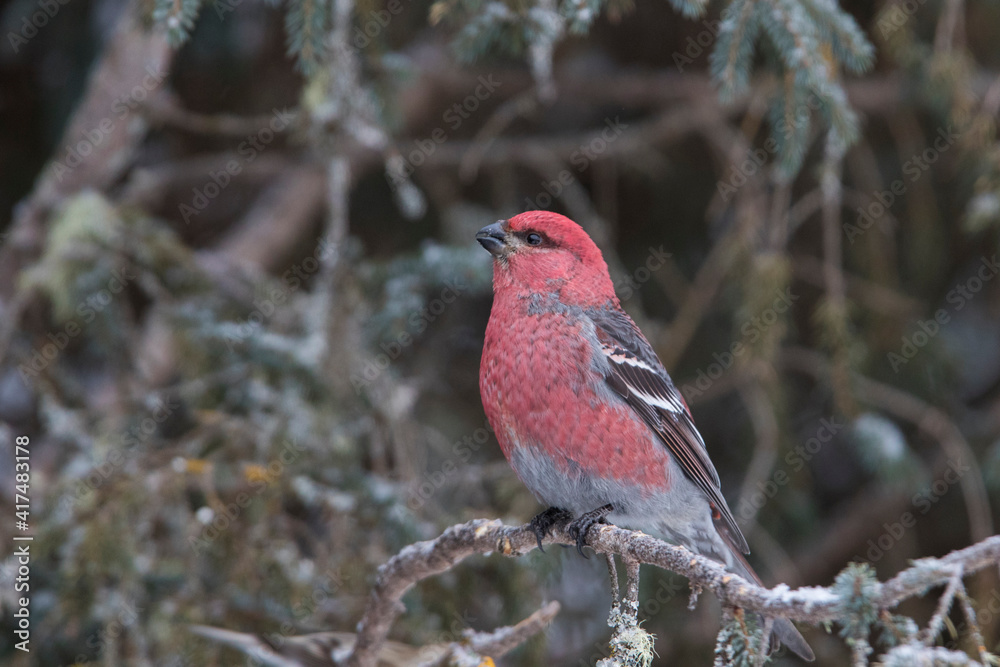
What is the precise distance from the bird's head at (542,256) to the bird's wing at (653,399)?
0.12 m

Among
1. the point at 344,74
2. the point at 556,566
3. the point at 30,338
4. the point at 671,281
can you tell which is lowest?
the point at 556,566

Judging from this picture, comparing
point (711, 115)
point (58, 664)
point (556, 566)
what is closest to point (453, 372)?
point (556, 566)

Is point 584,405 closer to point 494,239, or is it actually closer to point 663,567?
point 494,239

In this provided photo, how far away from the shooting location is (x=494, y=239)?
2867 mm

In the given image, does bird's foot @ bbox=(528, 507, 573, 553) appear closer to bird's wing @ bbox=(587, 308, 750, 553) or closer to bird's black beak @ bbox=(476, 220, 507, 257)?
bird's wing @ bbox=(587, 308, 750, 553)

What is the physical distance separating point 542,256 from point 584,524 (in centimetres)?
91

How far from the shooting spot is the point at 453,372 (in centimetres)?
444

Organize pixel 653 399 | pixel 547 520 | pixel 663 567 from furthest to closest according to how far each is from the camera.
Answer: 1. pixel 653 399
2. pixel 547 520
3. pixel 663 567

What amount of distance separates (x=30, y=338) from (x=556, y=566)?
2.34 m

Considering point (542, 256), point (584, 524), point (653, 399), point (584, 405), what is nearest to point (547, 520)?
point (584, 524)

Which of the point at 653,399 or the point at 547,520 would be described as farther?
the point at 653,399

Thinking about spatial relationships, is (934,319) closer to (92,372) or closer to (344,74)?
(344,74)

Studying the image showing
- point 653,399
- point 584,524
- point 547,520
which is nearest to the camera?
point 584,524

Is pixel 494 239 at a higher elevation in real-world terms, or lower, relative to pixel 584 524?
higher
